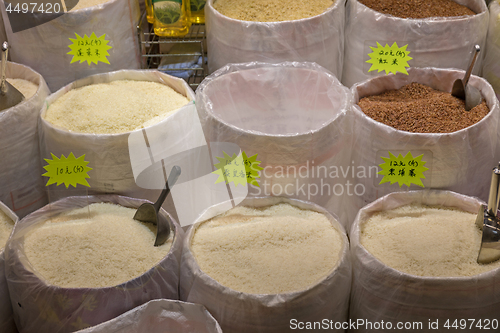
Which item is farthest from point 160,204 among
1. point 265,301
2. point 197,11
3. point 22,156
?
point 197,11

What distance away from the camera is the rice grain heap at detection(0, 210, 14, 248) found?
3.32ft

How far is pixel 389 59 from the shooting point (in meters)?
1.25

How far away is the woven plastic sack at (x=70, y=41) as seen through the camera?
50.1 inches

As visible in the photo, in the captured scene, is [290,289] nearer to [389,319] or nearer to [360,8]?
[389,319]

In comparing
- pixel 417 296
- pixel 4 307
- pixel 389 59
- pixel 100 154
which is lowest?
pixel 4 307

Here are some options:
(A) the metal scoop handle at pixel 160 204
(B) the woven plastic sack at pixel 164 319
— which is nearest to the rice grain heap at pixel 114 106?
(A) the metal scoop handle at pixel 160 204

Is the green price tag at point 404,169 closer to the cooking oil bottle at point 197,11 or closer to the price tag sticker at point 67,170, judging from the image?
the price tag sticker at point 67,170

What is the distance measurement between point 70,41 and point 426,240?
1026mm

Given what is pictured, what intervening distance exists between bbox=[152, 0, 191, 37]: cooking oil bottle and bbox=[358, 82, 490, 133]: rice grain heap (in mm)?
575

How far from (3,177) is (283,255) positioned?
2.37 ft

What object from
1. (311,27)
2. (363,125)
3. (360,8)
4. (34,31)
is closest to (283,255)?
(363,125)

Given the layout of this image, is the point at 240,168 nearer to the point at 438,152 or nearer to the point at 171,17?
the point at 438,152

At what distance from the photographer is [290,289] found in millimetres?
849

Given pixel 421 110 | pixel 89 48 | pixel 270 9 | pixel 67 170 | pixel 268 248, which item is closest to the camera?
pixel 268 248
